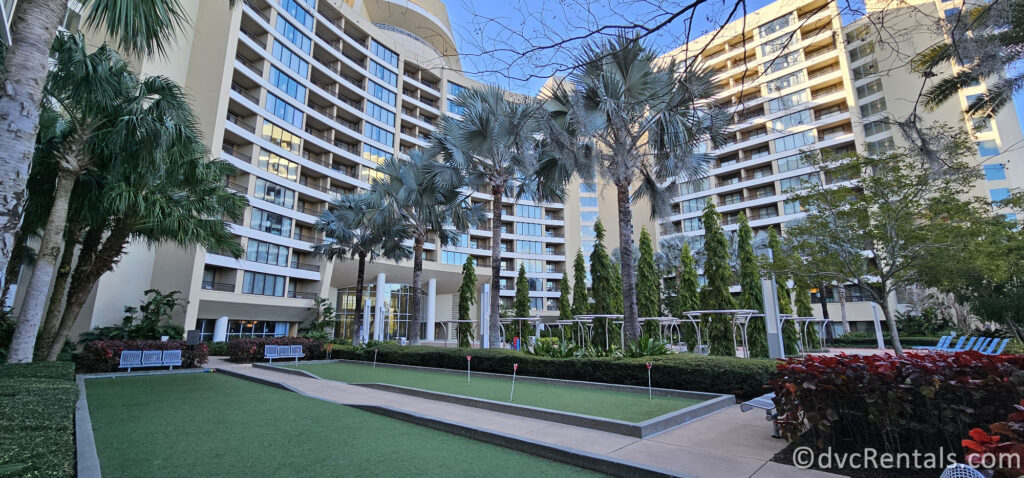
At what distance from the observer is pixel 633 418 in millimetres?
6926

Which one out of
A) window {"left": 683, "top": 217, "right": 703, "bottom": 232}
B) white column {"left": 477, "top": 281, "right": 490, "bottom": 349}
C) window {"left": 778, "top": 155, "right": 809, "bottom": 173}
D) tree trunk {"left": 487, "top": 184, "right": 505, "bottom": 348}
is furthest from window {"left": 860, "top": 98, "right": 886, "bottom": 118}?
white column {"left": 477, "top": 281, "right": 490, "bottom": 349}

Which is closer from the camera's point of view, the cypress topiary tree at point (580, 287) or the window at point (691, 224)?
the cypress topiary tree at point (580, 287)

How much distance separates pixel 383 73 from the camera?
148 feet

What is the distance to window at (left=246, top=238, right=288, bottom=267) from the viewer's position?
31.5 m

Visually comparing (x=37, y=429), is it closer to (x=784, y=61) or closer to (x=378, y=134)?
(x=784, y=61)

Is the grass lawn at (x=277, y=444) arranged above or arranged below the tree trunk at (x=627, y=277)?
below

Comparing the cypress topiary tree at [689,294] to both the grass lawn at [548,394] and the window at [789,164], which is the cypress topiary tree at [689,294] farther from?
the window at [789,164]

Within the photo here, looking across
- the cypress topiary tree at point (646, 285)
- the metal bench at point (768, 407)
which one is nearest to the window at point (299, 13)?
the cypress topiary tree at point (646, 285)

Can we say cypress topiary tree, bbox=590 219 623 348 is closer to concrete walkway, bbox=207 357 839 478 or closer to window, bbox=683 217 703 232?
concrete walkway, bbox=207 357 839 478

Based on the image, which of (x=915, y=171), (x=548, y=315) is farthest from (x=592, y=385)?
(x=548, y=315)

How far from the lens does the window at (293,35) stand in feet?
116

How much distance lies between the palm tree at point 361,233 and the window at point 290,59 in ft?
48.1

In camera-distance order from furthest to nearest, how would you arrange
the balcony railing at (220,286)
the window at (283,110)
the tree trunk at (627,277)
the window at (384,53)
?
1. the window at (384,53)
2. the window at (283,110)
3. the balcony railing at (220,286)
4. the tree trunk at (627,277)

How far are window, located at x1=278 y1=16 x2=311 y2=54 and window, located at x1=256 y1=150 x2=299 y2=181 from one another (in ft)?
32.6
